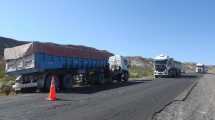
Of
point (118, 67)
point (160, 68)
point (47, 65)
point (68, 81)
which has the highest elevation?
point (160, 68)

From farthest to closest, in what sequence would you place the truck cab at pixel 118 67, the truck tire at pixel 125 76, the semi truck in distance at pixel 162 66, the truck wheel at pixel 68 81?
the semi truck in distance at pixel 162 66 → the truck tire at pixel 125 76 → the truck cab at pixel 118 67 → the truck wheel at pixel 68 81

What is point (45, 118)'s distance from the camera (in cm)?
1139

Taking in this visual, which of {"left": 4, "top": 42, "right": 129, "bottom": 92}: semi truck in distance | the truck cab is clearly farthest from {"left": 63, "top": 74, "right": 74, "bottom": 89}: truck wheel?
the truck cab

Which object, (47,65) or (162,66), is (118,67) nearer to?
(47,65)

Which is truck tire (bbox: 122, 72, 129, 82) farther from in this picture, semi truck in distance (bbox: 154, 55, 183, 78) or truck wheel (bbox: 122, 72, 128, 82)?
semi truck in distance (bbox: 154, 55, 183, 78)

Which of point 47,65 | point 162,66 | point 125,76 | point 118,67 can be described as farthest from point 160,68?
point 47,65

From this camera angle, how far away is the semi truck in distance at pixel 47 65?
23188 mm

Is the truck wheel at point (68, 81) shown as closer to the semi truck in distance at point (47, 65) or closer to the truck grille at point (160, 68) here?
the semi truck in distance at point (47, 65)

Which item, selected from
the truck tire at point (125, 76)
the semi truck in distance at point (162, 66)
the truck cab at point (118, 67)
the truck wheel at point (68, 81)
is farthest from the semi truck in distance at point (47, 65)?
the semi truck in distance at point (162, 66)

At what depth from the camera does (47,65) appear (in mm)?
24000

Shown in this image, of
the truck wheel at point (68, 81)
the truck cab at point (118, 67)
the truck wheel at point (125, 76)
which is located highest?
the truck cab at point (118, 67)

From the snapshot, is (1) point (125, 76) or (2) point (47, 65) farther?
(1) point (125, 76)

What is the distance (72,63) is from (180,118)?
50.9 ft

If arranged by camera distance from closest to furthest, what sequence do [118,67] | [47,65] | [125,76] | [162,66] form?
[47,65] → [118,67] → [125,76] → [162,66]
